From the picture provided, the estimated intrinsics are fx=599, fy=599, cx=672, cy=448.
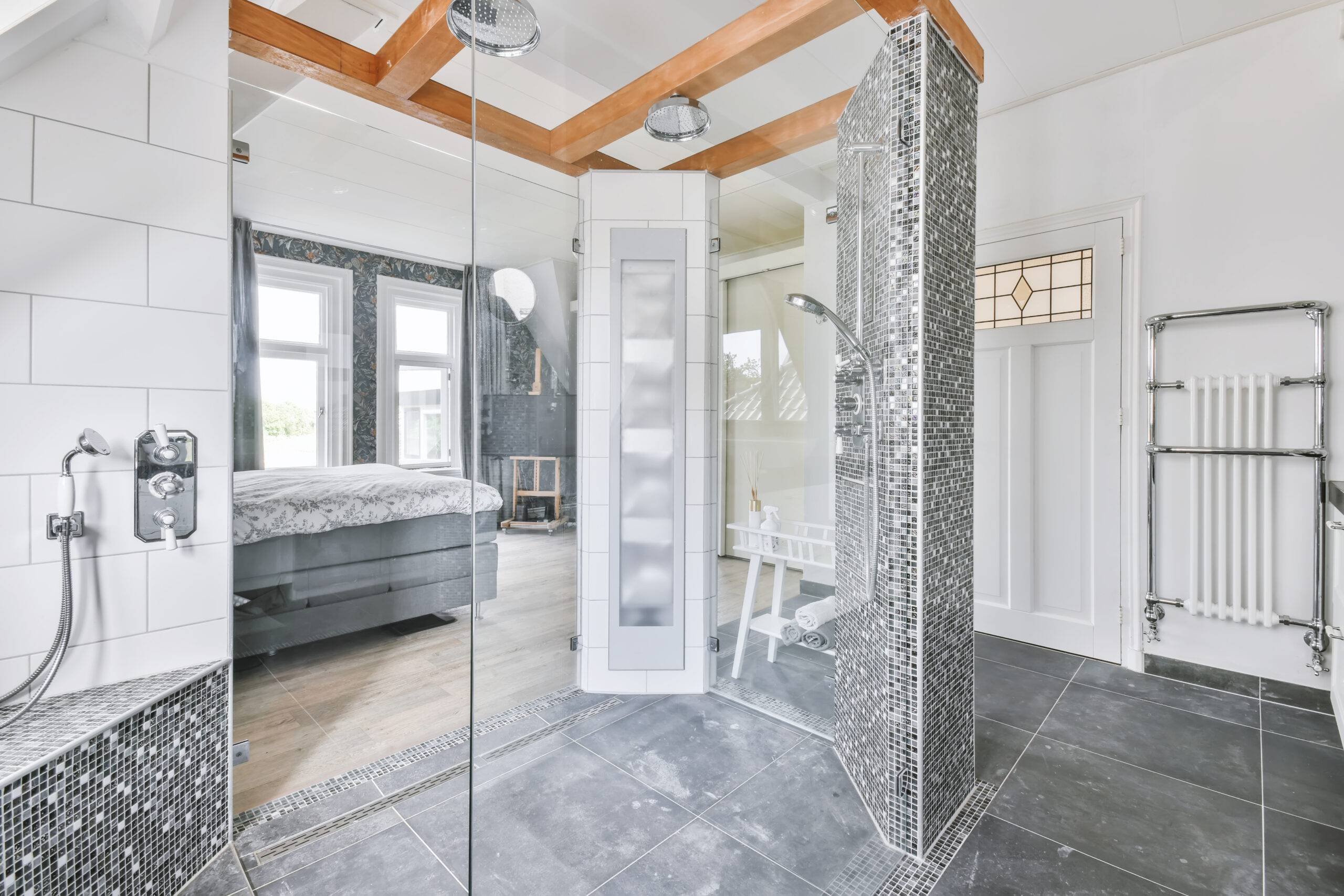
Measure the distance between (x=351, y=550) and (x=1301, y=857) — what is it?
9.55 ft

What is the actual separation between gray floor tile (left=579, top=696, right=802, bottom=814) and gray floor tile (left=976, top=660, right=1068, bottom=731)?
1.03 m

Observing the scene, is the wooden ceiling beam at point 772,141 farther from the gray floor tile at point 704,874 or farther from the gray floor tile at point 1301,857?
the gray floor tile at point 1301,857

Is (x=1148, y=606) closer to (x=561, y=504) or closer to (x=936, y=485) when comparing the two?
(x=936, y=485)

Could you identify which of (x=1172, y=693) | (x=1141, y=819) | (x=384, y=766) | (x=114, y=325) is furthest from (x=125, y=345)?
(x=1172, y=693)

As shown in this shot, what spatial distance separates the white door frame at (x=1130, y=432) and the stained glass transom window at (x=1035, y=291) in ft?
0.48

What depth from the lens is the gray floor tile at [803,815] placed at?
1459 mm

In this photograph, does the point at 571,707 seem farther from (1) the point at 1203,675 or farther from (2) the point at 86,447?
(1) the point at 1203,675

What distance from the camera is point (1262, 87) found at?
230 centimetres

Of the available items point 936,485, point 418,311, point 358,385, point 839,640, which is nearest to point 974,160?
point 936,485

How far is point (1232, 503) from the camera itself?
7.79 feet

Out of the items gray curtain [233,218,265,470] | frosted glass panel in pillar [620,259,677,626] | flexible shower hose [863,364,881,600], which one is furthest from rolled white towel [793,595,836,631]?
gray curtain [233,218,265,470]

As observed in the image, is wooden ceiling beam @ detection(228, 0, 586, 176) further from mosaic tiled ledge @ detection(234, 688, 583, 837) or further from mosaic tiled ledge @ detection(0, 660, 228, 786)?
mosaic tiled ledge @ detection(0, 660, 228, 786)

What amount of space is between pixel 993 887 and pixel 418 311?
6.61ft

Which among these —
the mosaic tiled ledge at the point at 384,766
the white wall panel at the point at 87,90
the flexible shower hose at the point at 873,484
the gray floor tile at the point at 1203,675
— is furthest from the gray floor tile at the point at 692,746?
the gray floor tile at the point at 1203,675
